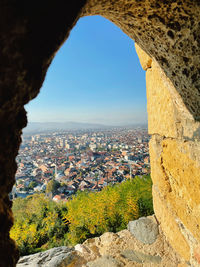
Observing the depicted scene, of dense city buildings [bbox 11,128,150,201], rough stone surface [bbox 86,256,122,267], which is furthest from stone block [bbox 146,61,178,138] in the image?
dense city buildings [bbox 11,128,150,201]

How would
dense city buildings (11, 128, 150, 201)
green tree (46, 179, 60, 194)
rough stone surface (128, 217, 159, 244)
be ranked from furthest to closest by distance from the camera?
dense city buildings (11, 128, 150, 201) < green tree (46, 179, 60, 194) < rough stone surface (128, 217, 159, 244)

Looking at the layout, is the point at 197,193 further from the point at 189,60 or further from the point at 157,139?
the point at 189,60

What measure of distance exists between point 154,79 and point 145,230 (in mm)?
1483

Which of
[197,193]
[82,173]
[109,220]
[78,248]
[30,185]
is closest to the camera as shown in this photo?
[197,193]

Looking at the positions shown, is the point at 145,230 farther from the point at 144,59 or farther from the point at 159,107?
the point at 144,59

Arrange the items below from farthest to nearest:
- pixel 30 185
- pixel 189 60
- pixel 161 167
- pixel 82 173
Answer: pixel 82 173 → pixel 30 185 → pixel 161 167 → pixel 189 60

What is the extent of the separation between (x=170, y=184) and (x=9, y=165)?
128cm

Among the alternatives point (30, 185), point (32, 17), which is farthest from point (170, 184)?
point (30, 185)

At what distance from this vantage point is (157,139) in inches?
59.2

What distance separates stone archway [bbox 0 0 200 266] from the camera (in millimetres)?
351

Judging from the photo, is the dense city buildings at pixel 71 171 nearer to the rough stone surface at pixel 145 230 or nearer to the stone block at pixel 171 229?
the rough stone surface at pixel 145 230

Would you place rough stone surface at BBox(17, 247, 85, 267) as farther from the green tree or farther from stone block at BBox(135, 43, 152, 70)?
the green tree

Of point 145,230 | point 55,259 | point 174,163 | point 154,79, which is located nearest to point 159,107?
point 154,79

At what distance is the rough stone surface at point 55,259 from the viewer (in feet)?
5.03
